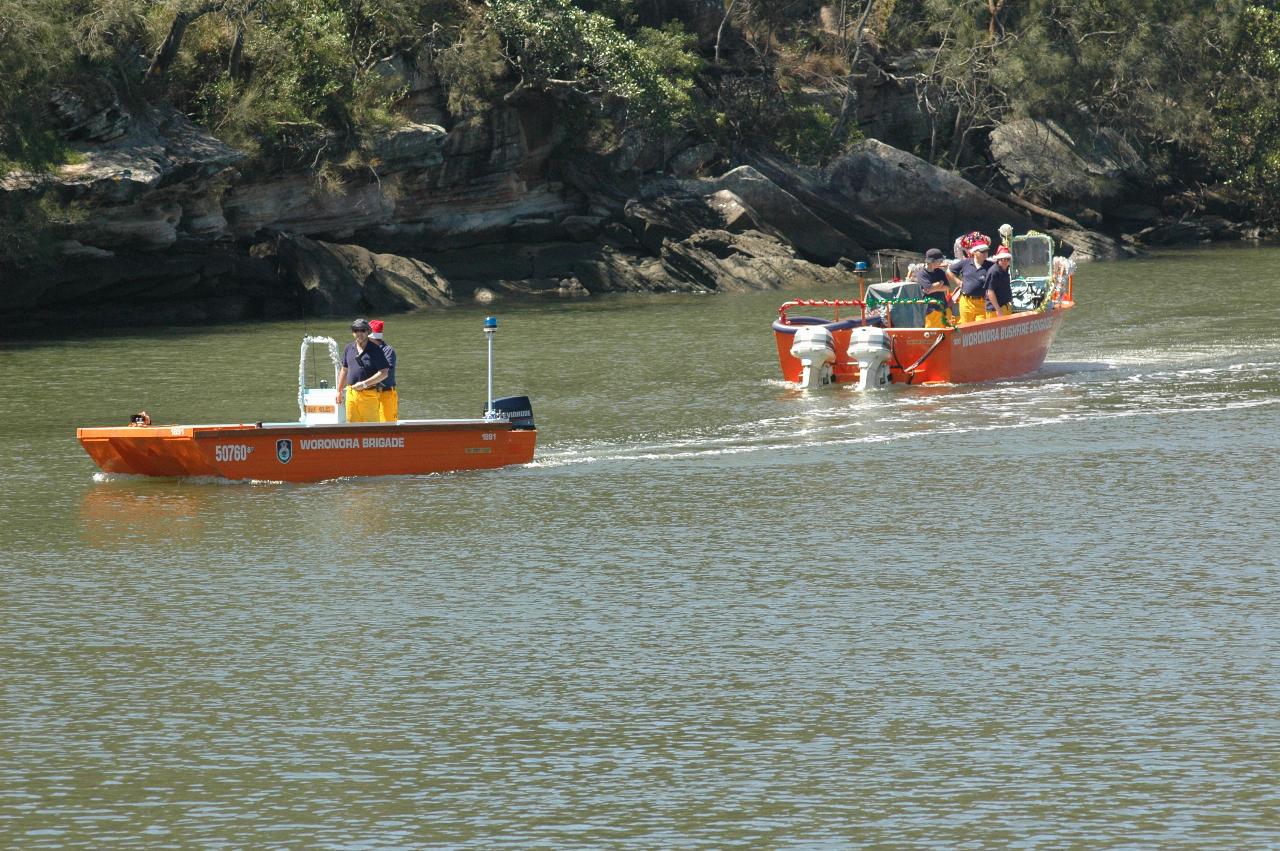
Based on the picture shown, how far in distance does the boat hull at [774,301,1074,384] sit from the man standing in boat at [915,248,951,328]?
557mm

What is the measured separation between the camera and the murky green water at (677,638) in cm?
919

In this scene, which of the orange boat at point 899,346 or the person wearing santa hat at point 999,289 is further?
the person wearing santa hat at point 999,289

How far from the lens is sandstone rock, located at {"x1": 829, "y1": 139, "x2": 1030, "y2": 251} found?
53406 mm

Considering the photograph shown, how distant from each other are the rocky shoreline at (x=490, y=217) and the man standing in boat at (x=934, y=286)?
16126 mm

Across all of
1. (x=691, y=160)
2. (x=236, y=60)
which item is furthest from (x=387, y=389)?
(x=691, y=160)

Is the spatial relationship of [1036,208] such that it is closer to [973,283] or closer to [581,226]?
[581,226]

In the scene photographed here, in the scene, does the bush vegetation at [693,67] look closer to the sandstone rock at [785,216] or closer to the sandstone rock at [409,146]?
the sandstone rock at [409,146]

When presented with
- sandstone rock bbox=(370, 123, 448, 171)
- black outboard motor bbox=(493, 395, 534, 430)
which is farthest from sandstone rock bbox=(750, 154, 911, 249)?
black outboard motor bbox=(493, 395, 534, 430)

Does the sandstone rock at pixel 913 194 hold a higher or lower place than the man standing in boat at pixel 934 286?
higher

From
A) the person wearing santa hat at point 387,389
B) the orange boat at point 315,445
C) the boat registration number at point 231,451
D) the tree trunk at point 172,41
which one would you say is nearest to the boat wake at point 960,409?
the orange boat at point 315,445

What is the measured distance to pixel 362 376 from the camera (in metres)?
18.4

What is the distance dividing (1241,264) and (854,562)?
1518 inches

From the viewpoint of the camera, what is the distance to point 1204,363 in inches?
1084

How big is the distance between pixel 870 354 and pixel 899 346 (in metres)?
0.55
